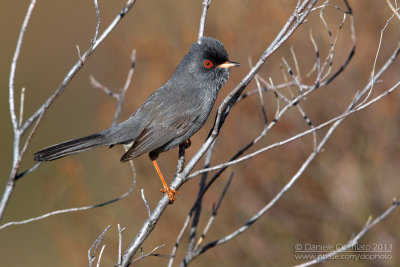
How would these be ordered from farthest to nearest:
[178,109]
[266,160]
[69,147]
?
1. [266,160]
2. [178,109]
3. [69,147]

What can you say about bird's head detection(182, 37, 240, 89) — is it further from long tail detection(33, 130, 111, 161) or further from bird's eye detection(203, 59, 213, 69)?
long tail detection(33, 130, 111, 161)

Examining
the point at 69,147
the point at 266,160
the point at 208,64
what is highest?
the point at 208,64

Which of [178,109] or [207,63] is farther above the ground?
[207,63]

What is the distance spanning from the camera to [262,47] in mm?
4820

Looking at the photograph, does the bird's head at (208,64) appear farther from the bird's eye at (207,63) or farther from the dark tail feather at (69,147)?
the dark tail feather at (69,147)

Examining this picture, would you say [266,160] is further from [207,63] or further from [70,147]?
[70,147]

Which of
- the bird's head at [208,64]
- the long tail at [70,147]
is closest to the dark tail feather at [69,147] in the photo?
the long tail at [70,147]

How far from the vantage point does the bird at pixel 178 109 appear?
3.76m

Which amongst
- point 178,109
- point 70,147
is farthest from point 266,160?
point 70,147

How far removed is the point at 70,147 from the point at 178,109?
0.91 m

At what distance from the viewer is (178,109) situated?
3.84 metres

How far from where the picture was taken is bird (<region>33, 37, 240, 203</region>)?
3760 mm

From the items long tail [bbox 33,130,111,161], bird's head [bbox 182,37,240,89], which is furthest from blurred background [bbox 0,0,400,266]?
long tail [bbox 33,130,111,161]

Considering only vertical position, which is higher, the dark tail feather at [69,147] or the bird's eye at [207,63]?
the bird's eye at [207,63]
